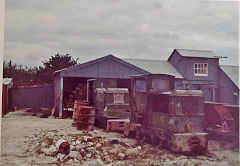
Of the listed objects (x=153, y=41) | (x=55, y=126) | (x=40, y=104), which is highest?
(x=153, y=41)

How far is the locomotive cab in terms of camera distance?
14.4 ft

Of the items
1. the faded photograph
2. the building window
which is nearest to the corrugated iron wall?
the faded photograph

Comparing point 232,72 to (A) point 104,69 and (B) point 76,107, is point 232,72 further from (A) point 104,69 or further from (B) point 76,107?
(B) point 76,107

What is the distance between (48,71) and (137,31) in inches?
63.0

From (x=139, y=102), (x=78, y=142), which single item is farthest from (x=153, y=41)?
(x=78, y=142)

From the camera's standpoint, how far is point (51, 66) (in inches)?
180

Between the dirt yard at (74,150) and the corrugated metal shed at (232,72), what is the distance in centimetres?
120

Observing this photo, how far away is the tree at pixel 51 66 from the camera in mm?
4465

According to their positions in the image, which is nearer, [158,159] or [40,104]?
[158,159]

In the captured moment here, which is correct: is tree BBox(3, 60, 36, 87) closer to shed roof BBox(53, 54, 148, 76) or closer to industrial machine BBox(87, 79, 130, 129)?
shed roof BBox(53, 54, 148, 76)

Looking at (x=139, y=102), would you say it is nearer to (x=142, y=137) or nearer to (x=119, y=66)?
(x=142, y=137)

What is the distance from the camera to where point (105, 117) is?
5906 millimetres

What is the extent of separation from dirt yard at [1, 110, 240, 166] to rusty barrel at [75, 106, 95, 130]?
0.48m

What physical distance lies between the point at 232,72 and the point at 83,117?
2814 mm
